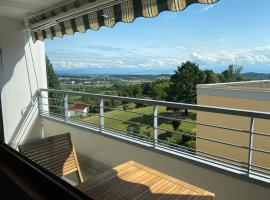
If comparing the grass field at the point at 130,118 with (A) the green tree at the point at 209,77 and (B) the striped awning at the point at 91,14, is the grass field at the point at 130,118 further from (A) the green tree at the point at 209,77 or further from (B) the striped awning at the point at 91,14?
(A) the green tree at the point at 209,77

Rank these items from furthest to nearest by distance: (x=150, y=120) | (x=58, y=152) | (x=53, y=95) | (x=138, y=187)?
(x=53, y=95)
(x=150, y=120)
(x=58, y=152)
(x=138, y=187)

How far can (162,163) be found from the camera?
284cm

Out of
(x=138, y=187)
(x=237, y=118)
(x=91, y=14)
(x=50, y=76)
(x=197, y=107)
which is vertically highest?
(x=91, y=14)

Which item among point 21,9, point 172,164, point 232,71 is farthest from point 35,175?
point 232,71

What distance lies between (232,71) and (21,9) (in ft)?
27.7

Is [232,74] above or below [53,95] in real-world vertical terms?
below

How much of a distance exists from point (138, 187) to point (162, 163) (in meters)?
1.14

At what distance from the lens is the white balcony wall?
7.28ft

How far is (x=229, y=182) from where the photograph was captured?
90.4 inches

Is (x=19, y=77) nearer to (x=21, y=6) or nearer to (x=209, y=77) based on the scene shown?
(x=21, y=6)

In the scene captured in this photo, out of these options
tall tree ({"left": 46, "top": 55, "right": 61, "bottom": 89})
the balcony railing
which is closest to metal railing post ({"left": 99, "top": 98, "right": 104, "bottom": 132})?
the balcony railing

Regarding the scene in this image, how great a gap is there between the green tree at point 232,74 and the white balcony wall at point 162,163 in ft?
20.9

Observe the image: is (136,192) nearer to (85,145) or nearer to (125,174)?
(125,174)

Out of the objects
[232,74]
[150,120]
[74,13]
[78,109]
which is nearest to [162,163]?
[150,120]
